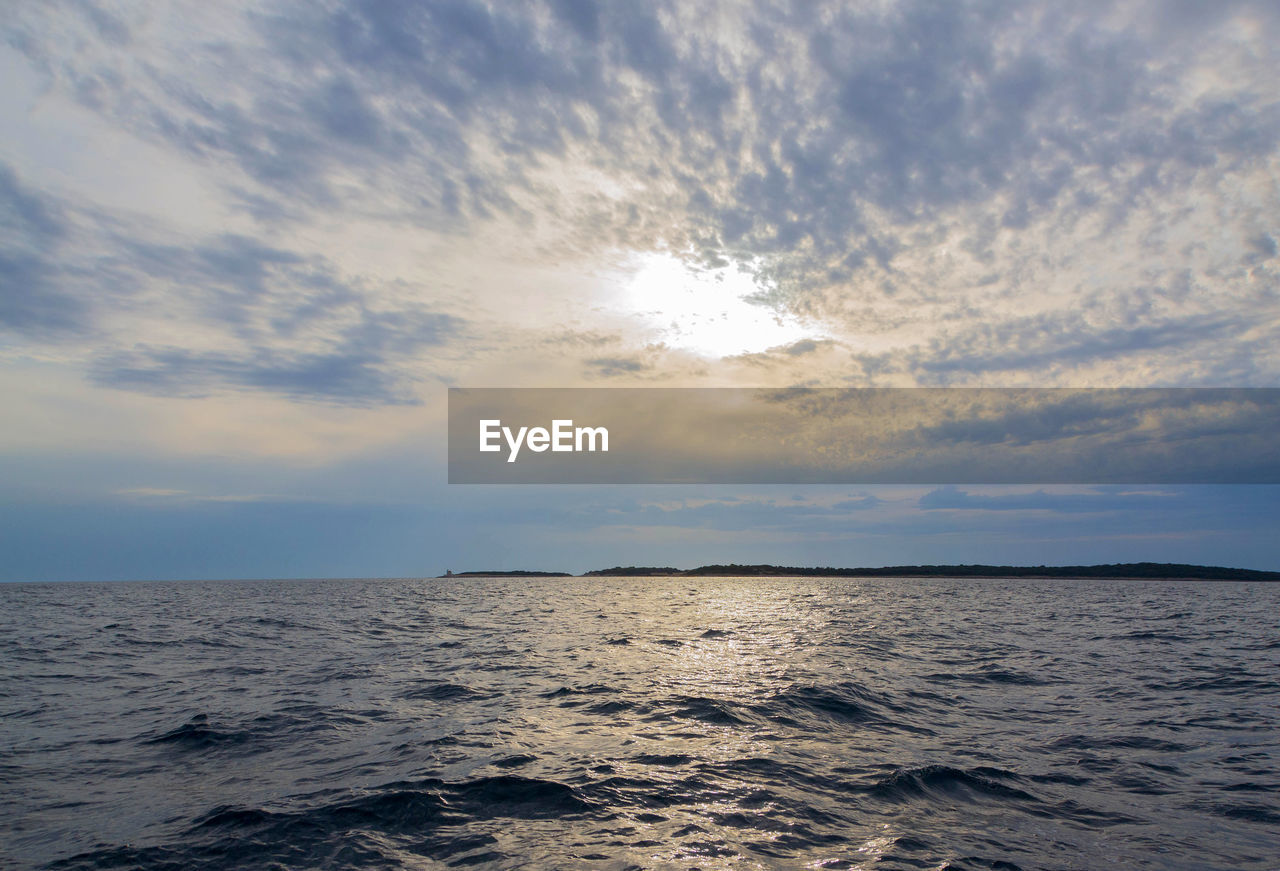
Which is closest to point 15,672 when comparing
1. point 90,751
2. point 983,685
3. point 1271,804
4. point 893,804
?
point 90,751

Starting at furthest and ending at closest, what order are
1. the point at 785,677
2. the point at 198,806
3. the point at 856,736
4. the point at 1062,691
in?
1. the point at 785,677
2. the point at 1062,691
3. the point at 856,736
4. the point at 198,806

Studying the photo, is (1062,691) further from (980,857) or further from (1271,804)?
(980,857)

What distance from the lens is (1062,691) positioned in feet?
67.3

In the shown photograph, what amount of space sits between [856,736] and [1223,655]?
81.3 feet

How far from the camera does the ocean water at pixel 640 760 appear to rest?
9.23 meters

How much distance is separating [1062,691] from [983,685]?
224 cm

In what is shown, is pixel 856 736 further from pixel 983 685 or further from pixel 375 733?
pixel 375 733

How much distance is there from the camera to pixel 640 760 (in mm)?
13297

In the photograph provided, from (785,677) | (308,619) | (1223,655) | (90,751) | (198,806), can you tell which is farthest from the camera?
(308,619)

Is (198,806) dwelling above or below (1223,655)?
above

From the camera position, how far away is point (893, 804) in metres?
10.9

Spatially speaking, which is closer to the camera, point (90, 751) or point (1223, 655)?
point (90, 751)

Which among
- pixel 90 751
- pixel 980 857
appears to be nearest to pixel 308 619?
pixel 90 751

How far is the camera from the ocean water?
363 inches
